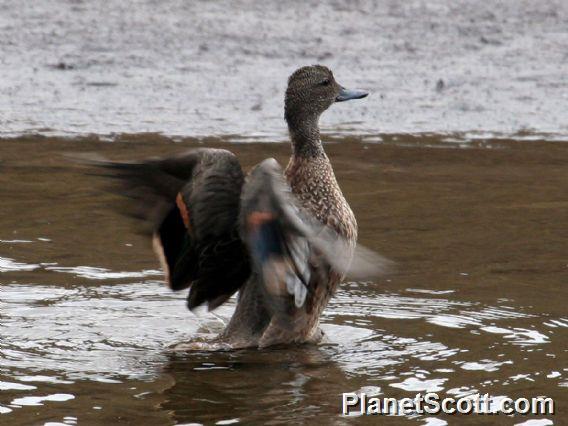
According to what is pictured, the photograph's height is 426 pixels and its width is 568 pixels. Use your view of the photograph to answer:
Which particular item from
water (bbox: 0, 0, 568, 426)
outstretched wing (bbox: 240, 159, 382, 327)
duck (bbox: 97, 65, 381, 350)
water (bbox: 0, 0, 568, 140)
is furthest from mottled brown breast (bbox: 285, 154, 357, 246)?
water (bbox: 0, 0, 568, 140)

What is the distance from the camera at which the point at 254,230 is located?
5797 mm

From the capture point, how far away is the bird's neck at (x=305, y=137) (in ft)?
23.2

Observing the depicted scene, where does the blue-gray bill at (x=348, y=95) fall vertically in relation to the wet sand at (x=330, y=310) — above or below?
above

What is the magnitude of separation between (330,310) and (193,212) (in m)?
1.30

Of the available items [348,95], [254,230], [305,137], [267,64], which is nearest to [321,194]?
[305,137]

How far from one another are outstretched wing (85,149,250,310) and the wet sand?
14.2 inches

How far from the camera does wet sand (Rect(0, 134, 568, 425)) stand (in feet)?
19.7

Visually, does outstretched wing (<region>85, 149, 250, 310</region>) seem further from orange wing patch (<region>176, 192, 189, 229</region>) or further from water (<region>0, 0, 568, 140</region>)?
water (<region>0, 0, 568, 140</region>)

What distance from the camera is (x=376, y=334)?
6.93 meters

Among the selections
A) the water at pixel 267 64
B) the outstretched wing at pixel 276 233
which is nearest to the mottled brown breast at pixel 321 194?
the outstretched wing at pixel 276 233

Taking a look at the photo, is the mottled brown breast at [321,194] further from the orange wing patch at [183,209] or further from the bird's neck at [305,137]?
the orange wing patch at [183,209]

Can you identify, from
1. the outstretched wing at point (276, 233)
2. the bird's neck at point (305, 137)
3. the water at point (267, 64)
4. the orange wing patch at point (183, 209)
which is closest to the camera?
the outstretched wing at point (276, 233)

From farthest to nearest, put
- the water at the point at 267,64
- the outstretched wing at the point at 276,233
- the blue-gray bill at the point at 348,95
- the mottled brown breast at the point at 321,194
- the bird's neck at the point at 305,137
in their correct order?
1. the water at the point at 267,64
2. the blue-gray bill at the point at 348,95
3. the bird's neck at the point at 305,137
4. the mottled brown breast at the point at 321,194
5. the outstretched wing at the point at 276,233

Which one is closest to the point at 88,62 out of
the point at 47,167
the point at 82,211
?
the point at 47,167
